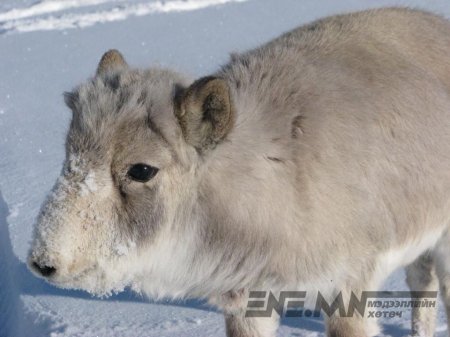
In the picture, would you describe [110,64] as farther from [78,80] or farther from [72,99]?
[78,80]

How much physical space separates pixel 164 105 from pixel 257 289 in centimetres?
80

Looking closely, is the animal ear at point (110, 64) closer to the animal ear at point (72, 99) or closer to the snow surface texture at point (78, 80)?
A: the animal ear at point (72, 99)

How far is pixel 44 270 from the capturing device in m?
2.95

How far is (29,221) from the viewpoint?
5121 mm

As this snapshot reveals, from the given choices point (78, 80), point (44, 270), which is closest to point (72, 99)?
point (44, 270)

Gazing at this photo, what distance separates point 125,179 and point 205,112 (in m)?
0.35

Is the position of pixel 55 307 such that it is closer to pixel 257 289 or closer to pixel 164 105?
pixel 257 289

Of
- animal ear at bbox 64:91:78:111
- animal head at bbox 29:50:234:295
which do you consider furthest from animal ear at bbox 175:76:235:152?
animal ear at bbox 64:91:78:111

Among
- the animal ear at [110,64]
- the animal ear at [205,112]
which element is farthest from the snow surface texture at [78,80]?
the animal ear at [205,112]

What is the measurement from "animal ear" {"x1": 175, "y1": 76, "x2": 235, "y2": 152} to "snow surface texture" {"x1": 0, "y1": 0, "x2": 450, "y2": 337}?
714mm

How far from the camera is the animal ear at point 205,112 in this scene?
117 inches

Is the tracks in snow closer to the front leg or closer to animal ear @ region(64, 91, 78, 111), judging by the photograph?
the front leg

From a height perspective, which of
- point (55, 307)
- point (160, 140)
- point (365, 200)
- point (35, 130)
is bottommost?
point (55, 307)

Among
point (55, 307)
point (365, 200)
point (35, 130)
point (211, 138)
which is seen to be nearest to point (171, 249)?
point (211, 138)
